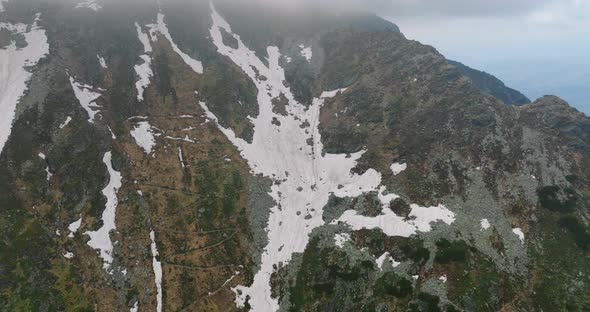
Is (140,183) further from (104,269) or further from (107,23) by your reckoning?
(107,23)

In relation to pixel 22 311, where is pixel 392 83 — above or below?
above

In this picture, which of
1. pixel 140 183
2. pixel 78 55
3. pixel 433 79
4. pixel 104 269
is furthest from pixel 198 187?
pixel 433 79

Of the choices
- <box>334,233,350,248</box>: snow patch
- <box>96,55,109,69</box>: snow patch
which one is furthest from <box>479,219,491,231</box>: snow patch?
<box>96,55,109,69</box>: snow patch

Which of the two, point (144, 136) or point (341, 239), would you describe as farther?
point (144, 136)

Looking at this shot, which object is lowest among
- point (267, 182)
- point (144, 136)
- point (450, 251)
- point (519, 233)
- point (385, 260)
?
point (267, 182)

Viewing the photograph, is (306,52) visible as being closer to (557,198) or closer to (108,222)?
(557,198)

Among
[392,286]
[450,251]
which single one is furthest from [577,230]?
[392,286]

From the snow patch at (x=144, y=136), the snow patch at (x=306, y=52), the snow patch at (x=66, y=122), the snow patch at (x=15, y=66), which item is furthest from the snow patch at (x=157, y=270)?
the snow patch at (x=306, y=52)

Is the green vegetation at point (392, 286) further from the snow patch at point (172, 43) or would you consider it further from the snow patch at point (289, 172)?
the snow patch at point (172, 43)
